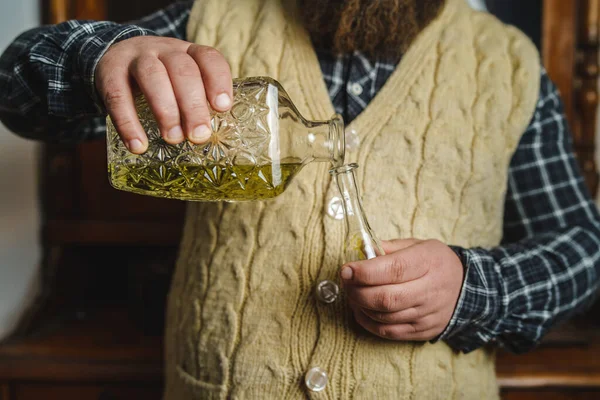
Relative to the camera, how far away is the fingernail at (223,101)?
0.49m

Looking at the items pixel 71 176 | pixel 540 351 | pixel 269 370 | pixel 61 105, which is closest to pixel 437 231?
pixel 269 370

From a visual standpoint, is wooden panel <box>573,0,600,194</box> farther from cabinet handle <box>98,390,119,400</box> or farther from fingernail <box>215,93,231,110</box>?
cabinet handle <box>98,390,119,400</box>

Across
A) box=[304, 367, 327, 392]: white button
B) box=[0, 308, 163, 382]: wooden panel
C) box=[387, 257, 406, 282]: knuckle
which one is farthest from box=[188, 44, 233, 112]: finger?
box=[0, 308, 163, 382]: wooden panel

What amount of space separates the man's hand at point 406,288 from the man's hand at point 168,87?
0.24 m

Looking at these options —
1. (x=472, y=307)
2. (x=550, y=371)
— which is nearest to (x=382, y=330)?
(x=472, y=307)

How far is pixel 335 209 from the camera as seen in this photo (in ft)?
2.34

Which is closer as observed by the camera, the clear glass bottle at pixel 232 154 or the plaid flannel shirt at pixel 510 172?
the clear glass bottle at pixel 232 154

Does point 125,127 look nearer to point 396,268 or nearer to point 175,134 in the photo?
point 175,134

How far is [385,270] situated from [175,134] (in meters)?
0.27

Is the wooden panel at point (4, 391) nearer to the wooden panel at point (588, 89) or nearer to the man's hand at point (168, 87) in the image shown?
the man's hand at point (168, 87)

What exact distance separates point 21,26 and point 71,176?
383 millimetres

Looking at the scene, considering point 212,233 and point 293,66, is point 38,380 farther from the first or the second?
point 293,66

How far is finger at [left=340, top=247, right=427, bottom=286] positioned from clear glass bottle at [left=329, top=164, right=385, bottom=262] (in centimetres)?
3

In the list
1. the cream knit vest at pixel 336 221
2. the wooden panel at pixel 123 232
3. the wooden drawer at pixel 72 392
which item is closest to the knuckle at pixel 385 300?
the cream knit vest at pixel 336 221
